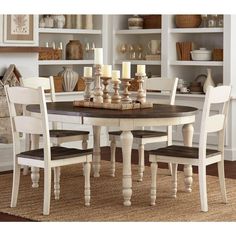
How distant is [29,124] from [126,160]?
752mm

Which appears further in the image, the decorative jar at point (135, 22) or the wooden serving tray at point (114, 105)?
the decorative jar at point (135, 22)

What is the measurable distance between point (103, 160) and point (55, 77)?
4.00ft

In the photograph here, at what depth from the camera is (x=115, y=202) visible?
4590mm

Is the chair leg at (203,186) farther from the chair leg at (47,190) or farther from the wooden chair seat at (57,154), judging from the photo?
the chair leg at (47,190)

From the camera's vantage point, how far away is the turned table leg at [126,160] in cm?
436

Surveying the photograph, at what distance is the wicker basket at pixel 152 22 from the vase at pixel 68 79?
44.1 inches

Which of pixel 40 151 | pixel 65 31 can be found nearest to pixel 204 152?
pixel 40 151

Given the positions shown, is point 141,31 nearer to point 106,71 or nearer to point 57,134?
point 57,134

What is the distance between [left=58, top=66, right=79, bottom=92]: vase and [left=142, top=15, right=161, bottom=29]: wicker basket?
112 cm

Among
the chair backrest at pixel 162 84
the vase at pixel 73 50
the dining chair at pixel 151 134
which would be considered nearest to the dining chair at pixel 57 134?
the dining chair at pixel 151 134

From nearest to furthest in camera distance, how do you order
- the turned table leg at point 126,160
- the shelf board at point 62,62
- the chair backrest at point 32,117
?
the chair backrest at point 32,117
the turned table leg at point 126,160
the shelf board at point 62,62

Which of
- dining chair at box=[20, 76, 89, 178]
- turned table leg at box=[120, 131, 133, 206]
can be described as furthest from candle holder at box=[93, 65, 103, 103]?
dining chair at box=[20, 76, 89, 178]

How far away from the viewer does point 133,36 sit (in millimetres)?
8008

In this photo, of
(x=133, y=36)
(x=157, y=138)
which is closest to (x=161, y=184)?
(x=157, y=138)
